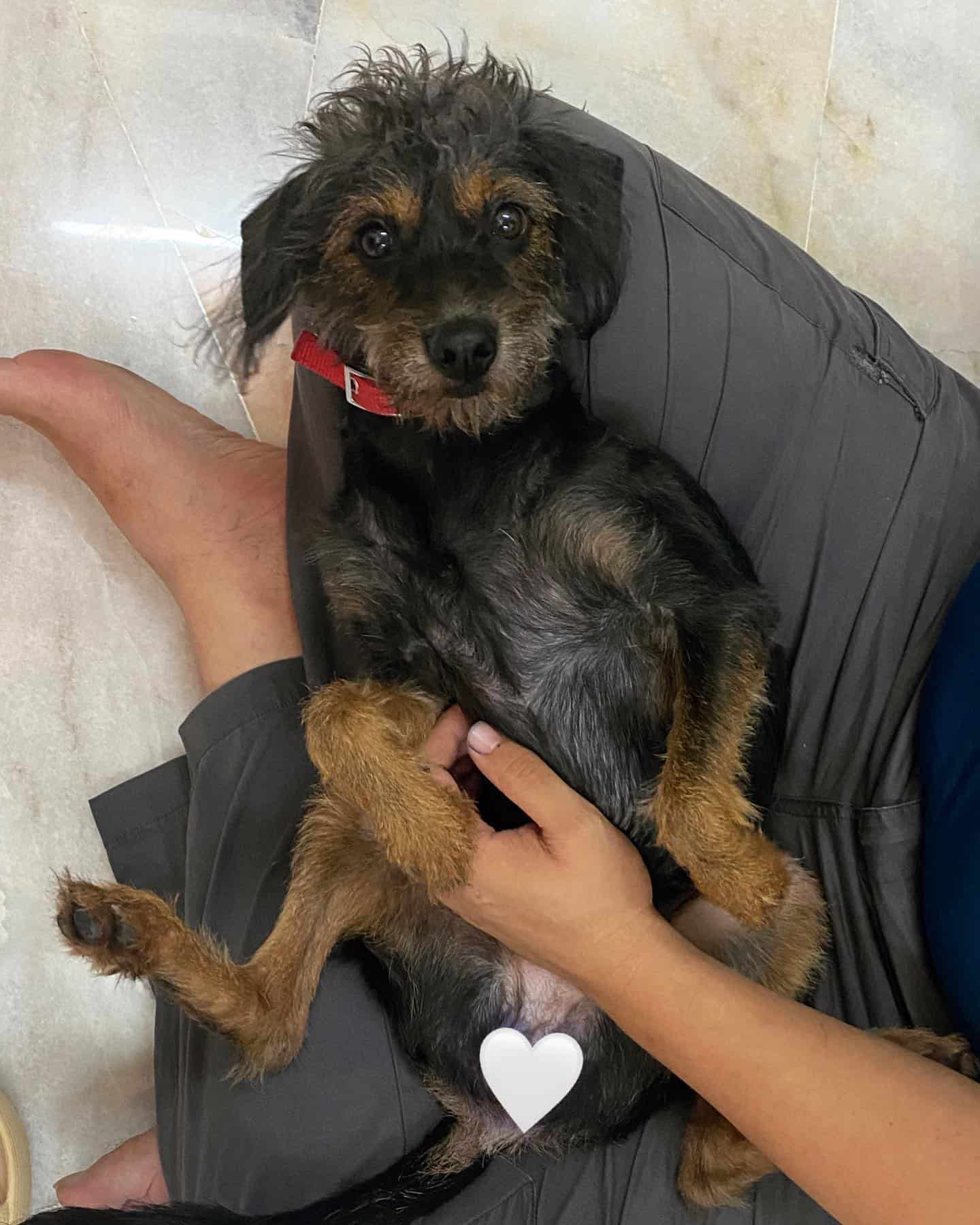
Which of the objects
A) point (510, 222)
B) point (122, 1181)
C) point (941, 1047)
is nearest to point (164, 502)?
point (510, 222)

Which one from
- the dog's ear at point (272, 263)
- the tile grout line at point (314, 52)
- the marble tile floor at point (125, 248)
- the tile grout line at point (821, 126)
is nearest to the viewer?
the dog's ear at point (272, 263)

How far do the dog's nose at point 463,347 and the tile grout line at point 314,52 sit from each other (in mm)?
1942

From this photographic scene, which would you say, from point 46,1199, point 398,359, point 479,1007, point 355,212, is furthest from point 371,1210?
point 355,212

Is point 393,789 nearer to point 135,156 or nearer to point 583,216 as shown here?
point 583,216

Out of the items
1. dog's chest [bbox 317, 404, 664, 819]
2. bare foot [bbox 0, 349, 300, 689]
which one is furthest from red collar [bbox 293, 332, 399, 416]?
bare foot [bbox 0, 349, 300, 689]

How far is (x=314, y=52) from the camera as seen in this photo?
332cm

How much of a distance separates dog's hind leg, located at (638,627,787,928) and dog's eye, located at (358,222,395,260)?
0.98m

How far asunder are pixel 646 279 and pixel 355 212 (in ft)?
2.26

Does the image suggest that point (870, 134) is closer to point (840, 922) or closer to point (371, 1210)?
point (840, 922)

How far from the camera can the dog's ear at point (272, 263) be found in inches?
81.0

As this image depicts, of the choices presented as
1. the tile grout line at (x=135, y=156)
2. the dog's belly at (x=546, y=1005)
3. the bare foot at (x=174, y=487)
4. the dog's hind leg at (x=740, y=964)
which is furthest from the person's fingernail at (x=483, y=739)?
the tile grout line at (x=135, y=156)

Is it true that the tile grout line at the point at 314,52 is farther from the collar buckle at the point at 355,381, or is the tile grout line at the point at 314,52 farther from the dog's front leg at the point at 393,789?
the dog's front leg at the point at 393,789

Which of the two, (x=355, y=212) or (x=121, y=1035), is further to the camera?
(x=121, y=1035)

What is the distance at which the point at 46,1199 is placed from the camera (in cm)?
309
